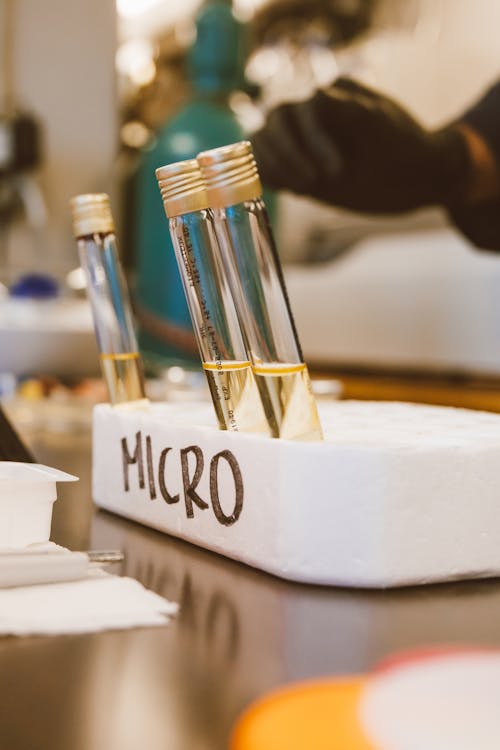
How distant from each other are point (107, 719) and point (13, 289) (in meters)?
1.50

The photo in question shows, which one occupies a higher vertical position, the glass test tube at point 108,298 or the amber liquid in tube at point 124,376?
the glass test tube at point 108,298

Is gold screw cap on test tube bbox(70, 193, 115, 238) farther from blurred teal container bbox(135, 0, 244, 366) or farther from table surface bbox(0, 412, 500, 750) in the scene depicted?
blurred teal container bbox(135, 0, 244, 366)

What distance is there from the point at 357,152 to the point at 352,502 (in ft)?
4.17

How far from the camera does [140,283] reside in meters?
1.91

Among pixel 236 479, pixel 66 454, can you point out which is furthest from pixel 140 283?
pixel 236 479

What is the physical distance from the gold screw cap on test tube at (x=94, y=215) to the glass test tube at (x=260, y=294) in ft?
0.55

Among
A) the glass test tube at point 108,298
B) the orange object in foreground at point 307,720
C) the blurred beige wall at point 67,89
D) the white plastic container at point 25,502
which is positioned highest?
the blurred beige wall at point 67,89

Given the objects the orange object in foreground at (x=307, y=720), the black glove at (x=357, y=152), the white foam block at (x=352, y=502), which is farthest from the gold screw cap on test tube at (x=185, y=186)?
the black glove at (x=357, y=152)

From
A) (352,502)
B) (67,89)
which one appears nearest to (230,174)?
(352,502)

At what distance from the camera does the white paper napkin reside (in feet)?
1.15

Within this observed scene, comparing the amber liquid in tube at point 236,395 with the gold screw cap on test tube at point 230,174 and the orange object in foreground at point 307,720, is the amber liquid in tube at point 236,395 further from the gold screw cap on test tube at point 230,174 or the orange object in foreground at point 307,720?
the orange object in foreground at point 307,720

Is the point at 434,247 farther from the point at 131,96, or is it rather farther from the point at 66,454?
the point at 131,96

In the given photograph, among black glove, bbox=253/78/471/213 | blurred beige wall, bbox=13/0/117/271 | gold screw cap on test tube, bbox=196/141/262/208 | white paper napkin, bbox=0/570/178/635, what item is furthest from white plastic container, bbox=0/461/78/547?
blurred beige wall, bbox=13/0/117/271

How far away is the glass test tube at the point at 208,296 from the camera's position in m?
0.45
